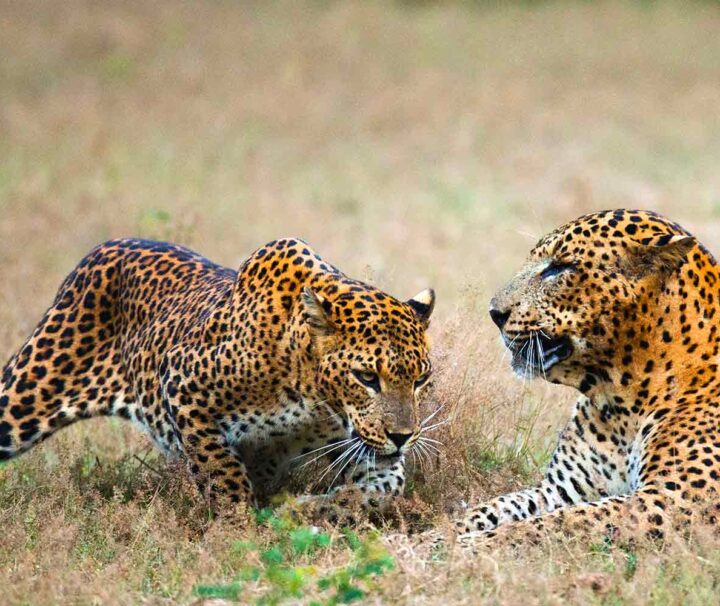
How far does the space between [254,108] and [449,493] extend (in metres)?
15.6

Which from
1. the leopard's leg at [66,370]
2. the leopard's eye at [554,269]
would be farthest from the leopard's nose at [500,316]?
the leopard's leg at [66,370]

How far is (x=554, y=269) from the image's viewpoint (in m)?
6.63

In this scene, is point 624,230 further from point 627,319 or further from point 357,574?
point 357,574

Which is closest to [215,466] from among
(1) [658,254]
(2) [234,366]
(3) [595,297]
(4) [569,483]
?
(2) [234,366]

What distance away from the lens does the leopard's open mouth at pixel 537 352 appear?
659cm

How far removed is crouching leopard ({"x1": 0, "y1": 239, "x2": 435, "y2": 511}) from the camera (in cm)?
650

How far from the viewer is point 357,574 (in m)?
5.36

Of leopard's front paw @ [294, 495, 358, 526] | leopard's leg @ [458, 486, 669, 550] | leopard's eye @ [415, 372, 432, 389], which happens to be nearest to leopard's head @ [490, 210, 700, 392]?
leopard's eye @ [415, 372, 432, 389]

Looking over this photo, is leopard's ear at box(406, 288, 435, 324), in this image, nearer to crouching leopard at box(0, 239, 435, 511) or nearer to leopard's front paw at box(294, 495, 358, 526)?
crouching leopard at box(0, 239, 435, 511)

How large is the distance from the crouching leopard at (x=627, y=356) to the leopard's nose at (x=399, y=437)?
0.55 metres

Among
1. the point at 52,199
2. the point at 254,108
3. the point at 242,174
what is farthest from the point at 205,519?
the point at 254,108

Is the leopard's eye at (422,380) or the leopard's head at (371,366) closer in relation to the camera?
the leopard's head at (371,366)

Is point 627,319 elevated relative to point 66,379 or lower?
elevated

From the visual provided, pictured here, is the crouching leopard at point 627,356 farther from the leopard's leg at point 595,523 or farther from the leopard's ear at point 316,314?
the leopard's ear at point 316,314
